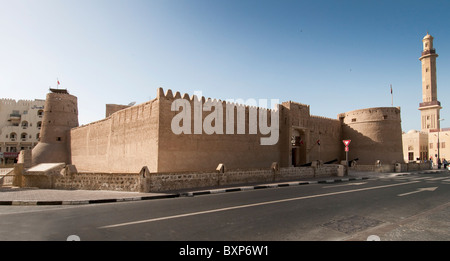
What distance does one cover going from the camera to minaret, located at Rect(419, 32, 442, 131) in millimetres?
46281

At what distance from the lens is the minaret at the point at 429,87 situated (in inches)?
1822

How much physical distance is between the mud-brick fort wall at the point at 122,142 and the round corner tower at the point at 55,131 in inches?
201

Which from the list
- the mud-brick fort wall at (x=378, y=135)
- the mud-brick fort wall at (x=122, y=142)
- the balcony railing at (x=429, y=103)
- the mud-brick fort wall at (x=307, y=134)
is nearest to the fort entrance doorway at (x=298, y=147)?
the mud-brick fort wall at (x=307, y=134)

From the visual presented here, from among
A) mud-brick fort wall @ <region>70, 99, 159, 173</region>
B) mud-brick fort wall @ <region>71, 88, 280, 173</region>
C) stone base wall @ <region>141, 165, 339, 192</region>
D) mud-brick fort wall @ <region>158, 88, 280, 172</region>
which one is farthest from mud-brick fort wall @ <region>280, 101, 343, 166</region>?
mud-brick fort wall @ <region>70, 99, 159, 173</region>

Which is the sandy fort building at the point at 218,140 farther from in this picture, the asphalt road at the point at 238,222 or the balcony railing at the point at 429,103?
the balcony railing at the point at 429,103

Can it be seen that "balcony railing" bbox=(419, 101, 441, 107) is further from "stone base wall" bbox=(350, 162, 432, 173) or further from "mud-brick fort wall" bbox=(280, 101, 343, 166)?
"mud-brick fort wall" bbox=(280, 101, 343, 166)

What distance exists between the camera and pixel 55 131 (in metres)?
34.1

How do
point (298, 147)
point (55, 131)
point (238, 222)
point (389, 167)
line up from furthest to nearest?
point (55, 131), point (389, 167), point (298, 147), point (238, 222)

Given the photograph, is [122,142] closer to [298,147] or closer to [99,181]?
[99,181]

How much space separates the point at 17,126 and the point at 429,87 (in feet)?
265

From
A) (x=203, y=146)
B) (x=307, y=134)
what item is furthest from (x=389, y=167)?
(x=203, y=146)

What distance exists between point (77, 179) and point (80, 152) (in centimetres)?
2122

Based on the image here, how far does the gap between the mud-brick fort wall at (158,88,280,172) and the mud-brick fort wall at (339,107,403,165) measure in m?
16.6
